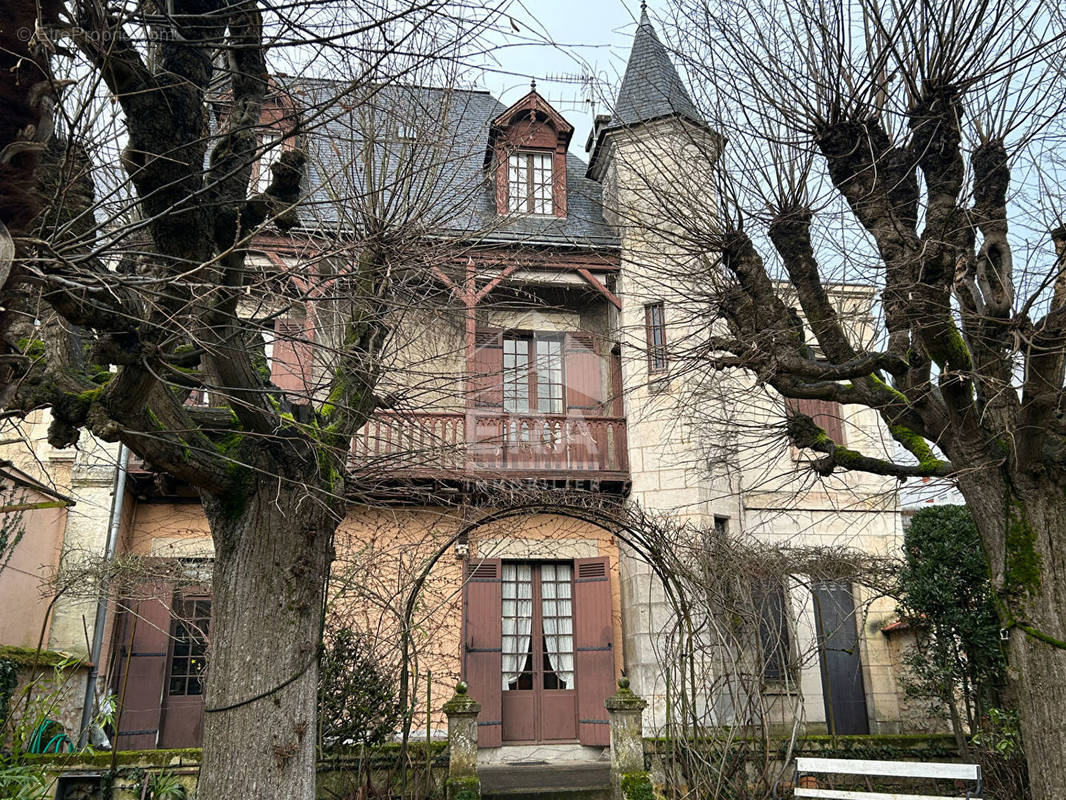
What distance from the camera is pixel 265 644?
4387 millimetres

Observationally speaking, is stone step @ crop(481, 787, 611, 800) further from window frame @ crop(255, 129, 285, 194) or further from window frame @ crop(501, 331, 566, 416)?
window frame @ crop(255, 129, 285, 194)

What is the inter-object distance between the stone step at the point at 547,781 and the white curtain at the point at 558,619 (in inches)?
45.4

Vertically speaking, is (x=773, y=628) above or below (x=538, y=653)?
above

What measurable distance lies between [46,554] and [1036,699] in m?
9.89

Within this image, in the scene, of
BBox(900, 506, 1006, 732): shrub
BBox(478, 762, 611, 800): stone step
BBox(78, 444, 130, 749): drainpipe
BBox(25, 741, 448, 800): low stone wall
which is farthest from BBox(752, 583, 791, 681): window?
BBox(78, 444, 130, 749): drainpipe

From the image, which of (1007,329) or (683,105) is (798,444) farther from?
(683,105)

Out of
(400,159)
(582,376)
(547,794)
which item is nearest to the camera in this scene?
(400,159)

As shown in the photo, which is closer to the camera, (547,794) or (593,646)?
(547,794)

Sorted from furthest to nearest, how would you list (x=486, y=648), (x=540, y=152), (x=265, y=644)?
(x=540, y=152) < (x=486, y=648) < (x=265, y=644)

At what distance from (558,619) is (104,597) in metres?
5.31

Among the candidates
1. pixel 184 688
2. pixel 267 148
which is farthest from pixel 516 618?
pixel 267 148

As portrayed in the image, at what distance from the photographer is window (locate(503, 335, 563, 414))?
1118 cm

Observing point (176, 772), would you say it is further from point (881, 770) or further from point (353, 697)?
point (881, 770)

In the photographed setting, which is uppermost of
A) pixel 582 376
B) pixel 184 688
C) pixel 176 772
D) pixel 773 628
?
pixel 582 376
